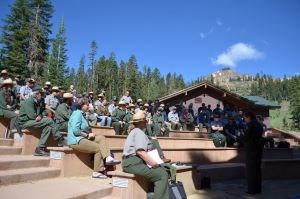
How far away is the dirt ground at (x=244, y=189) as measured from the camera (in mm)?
8508

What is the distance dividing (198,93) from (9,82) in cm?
2089

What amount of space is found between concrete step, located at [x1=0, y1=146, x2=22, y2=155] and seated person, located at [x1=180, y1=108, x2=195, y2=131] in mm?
11240

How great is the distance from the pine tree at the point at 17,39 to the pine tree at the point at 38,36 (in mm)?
677

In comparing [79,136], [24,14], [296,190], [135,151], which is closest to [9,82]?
[79,136]

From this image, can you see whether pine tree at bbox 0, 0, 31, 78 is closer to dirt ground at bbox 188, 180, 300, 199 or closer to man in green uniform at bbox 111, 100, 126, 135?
man in green uniform at bbox 111, 100, 126, 135

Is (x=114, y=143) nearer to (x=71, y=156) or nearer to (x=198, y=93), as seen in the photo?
(x=71, y=156)

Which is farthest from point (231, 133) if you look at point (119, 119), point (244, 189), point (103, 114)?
point (103, 114)

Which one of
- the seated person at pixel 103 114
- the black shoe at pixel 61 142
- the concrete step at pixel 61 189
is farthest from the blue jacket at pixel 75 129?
the seated person at pixel 103 114

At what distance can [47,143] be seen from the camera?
813 centimetres

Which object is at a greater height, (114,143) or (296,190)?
(114,143)

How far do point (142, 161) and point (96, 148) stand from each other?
58.4 inches

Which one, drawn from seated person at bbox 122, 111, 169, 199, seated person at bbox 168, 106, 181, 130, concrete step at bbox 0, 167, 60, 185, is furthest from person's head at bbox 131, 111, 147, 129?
seated person at bbox 168, 106, 181, 130

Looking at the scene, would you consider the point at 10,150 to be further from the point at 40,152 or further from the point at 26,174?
the point at 26,174

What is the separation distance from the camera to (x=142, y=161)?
6242 millimetres
